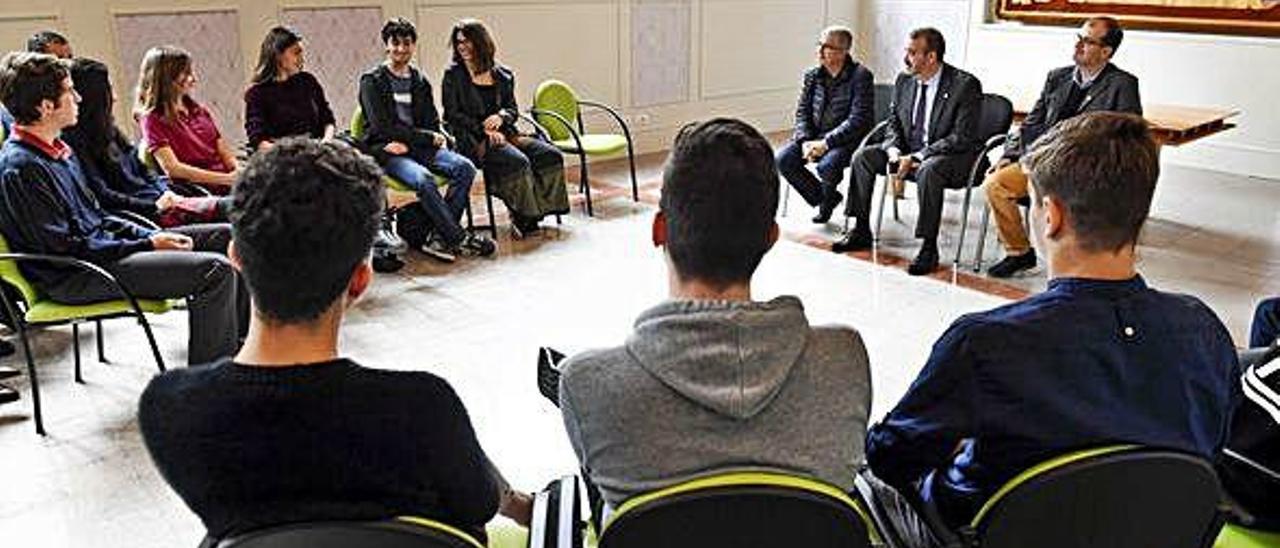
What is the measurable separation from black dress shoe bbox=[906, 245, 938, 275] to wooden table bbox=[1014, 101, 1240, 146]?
1070 mm

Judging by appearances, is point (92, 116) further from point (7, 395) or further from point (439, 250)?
point (439, 250)

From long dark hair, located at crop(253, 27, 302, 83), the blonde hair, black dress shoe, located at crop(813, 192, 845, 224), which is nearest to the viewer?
the blonde hair

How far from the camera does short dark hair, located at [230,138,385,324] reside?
1.33 meters

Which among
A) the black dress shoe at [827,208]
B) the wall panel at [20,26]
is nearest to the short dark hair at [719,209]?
the black dress shoe at [827,208]

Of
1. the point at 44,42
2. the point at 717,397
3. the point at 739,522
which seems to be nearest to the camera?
the point at 739,522

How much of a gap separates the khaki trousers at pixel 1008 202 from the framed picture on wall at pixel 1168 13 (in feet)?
10.9

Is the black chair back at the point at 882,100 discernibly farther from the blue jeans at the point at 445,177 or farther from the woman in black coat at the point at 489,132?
the blue jeans at the point at 445,177

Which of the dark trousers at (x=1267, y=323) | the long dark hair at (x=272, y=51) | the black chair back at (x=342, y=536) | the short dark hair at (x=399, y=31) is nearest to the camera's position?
the black chair back at (x=342, y=536)

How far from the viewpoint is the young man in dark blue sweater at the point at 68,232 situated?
9.82 feet

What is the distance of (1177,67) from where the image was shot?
7.12 metres

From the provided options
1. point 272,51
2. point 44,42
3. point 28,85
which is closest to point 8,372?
point 28,85

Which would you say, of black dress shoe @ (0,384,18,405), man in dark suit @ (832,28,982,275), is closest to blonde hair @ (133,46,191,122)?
black dress shoe @ (0,384,18,405)

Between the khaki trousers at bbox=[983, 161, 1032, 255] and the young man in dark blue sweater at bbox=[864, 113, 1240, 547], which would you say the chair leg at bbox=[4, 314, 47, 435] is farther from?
the khaki trousers at bbox=[983, 161, 1032, 255]

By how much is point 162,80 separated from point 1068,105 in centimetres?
413
